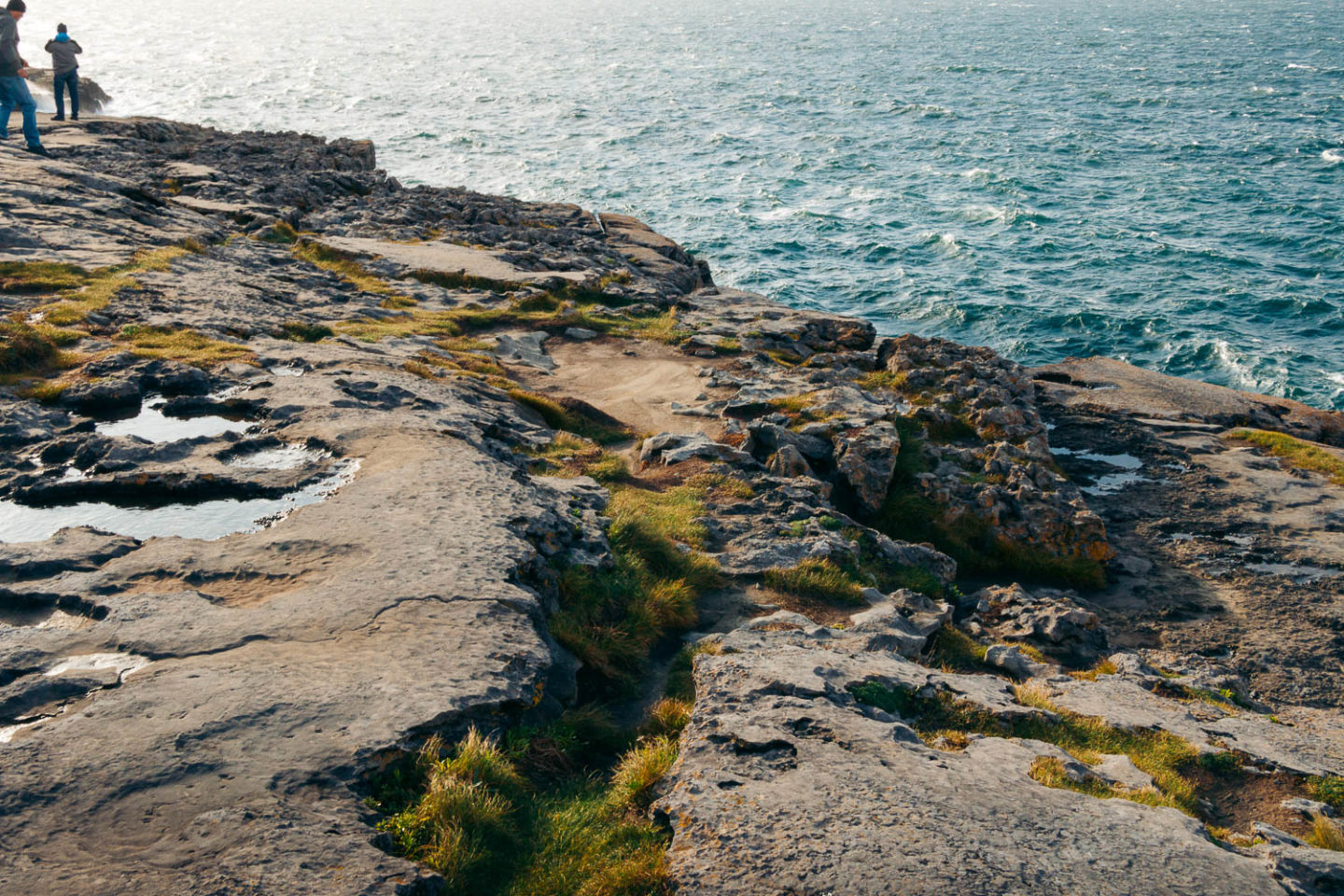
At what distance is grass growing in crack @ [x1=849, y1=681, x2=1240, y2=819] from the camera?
9445 millimetres

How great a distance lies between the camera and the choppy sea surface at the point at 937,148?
41031 mm

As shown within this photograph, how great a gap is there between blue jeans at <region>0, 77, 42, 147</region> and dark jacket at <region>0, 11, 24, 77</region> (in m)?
0.49

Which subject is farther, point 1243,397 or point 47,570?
point 1243,397

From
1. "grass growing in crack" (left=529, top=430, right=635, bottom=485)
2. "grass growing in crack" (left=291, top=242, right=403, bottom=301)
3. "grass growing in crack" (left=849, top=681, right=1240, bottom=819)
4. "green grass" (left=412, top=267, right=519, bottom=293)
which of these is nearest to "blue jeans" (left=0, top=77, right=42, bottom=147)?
"grass growing in crack" (left=291, top=242, right=403, bottom=301)

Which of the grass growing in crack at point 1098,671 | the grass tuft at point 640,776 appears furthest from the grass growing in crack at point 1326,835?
the grass tuft at point 640,776

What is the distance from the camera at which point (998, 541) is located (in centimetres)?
1805

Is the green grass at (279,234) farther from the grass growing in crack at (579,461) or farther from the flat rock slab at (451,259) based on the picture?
the grass growing in crack at (579,461)

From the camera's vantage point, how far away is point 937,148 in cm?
6819

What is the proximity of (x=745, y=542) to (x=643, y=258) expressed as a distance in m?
22.6

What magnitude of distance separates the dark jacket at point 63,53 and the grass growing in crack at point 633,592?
33315mm

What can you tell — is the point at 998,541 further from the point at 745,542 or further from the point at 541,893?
the point at 541,893

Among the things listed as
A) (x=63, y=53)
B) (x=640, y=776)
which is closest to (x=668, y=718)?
(x=640, y=776)

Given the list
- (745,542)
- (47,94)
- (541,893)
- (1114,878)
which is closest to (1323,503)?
(745,542)

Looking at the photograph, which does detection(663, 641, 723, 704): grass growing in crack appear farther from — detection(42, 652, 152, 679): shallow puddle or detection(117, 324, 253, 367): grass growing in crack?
detection(117, 324, 253, 367): grass growing in crack
